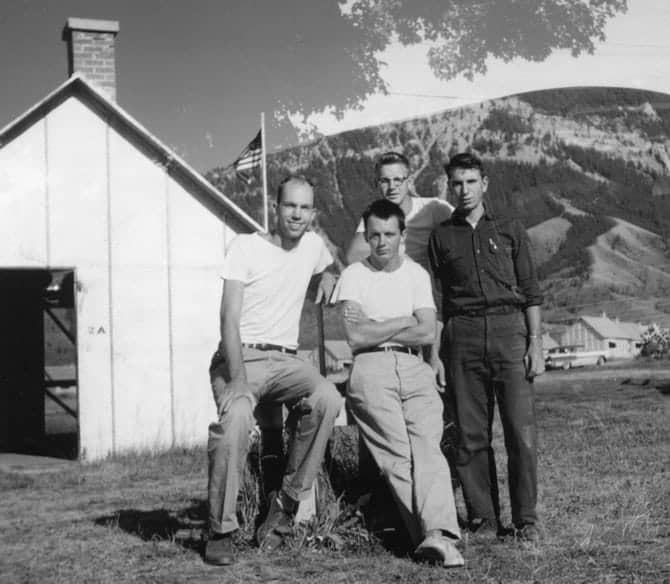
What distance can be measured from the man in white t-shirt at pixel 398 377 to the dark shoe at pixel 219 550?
870 millimetres

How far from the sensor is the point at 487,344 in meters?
4.89

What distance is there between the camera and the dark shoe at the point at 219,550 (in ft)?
14.7

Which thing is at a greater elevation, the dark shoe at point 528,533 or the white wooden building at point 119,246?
the white wooden building at point 119,246

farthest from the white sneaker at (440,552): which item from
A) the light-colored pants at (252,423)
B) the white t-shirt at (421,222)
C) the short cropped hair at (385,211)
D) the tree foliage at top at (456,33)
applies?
the tree foliage at top at (456,33)

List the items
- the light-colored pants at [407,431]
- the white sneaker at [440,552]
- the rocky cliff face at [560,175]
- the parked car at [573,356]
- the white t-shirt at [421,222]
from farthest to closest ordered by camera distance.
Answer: the rocky cliff face at [560,175] < the parked car at [573,356] < the white t-shirt at [421,222] < the light-colored pants at [407,431] < the white sneaker at [440,552]

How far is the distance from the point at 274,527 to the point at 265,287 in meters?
1.29

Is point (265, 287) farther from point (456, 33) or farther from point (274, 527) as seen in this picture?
point (456, 33)

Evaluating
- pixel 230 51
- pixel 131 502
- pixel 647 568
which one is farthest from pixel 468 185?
pixel 230 51

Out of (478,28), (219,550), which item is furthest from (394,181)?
(478,28)

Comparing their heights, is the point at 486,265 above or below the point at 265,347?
above

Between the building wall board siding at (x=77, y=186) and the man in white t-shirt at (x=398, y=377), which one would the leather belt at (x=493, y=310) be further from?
the building wall board siding at (x=77, y=186)

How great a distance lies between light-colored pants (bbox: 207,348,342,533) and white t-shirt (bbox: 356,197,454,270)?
1096 millimetres

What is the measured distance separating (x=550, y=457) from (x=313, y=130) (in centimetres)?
488

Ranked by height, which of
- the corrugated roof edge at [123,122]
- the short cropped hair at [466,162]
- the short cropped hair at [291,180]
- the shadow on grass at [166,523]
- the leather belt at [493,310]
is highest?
the corrugated roof edge at [123,122]
